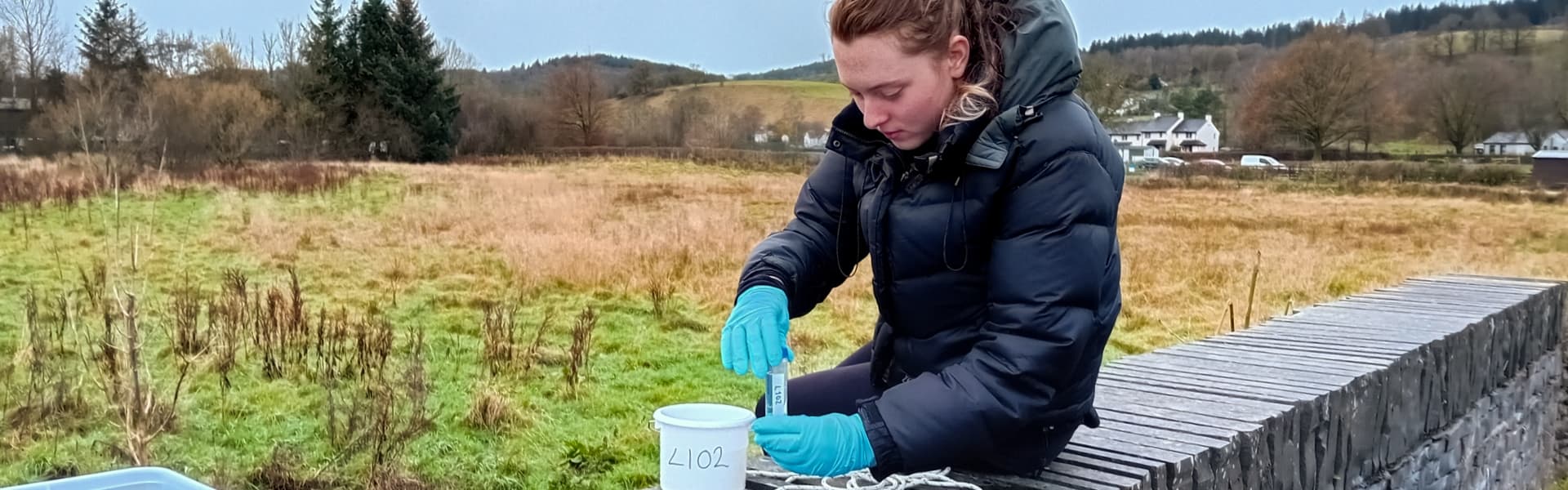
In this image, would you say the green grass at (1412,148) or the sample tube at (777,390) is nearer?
the sample tube at (777,390)

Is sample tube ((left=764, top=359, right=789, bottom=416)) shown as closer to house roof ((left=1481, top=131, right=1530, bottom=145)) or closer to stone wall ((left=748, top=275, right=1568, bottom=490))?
stone wall ((left=748, top=275, right=1568, bottom=490))

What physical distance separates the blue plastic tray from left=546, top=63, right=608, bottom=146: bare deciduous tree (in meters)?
18.1

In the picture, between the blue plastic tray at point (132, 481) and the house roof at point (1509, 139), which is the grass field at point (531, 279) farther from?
the blue plastic tray at point (132, 481)

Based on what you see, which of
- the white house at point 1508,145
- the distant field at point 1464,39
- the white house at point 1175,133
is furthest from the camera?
the white house at point 1175,133

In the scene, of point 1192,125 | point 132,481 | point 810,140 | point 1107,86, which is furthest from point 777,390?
point 1192,125

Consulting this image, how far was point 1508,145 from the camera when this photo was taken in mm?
16172

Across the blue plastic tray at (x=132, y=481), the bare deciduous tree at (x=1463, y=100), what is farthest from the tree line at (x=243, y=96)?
the bare deciduous tree at (x=1463, y=100)

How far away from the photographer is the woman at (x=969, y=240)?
1.81 metres

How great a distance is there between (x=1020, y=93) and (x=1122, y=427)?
1038mm

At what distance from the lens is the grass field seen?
5.12m

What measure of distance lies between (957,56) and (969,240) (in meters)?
0.30

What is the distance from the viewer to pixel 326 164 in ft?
56.0

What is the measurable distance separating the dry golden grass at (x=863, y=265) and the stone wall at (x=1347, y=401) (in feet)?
6.88

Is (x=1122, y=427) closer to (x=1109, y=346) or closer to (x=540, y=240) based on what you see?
(x=1109, y=346)
